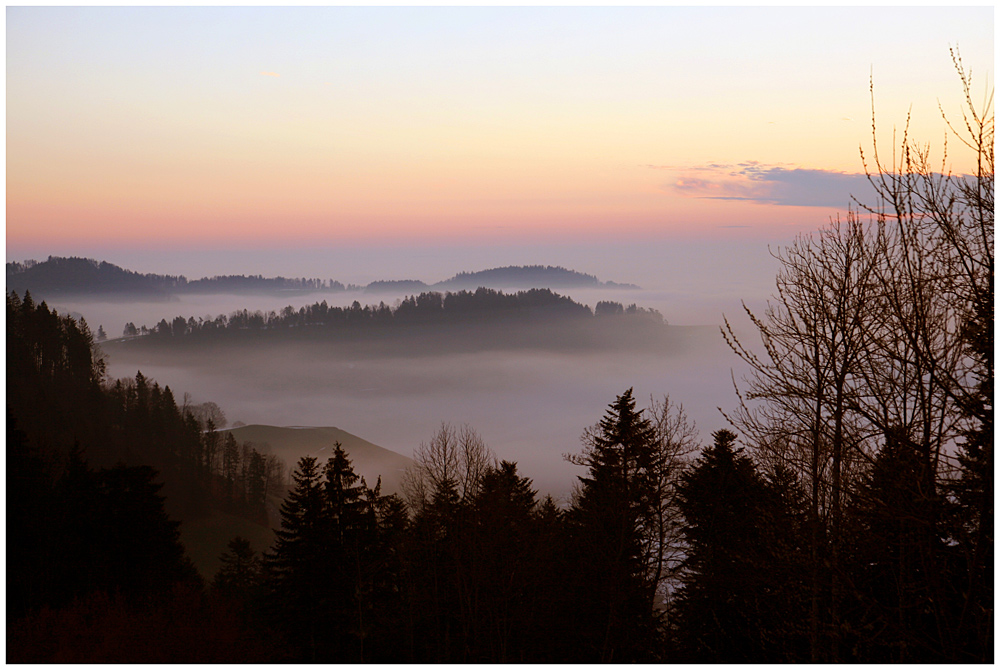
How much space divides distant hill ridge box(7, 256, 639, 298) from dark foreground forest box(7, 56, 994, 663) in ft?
182

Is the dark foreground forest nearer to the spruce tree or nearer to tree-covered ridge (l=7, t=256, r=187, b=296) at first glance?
the spruce tree

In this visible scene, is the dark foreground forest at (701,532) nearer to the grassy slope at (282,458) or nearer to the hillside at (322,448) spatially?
the grassy slope at (282,458)

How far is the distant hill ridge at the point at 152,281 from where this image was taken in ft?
306

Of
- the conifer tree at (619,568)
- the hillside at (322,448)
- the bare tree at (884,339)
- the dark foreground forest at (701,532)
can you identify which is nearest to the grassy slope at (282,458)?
the hillside at (322,448)

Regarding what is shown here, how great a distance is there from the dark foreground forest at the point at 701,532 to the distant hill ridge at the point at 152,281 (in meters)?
55.4

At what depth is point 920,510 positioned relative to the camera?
746 cm

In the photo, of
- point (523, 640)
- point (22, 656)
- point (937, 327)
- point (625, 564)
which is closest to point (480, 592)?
point (523, 640)

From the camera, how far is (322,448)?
139 metres

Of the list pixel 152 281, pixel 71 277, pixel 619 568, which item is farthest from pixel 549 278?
pixel 619 568

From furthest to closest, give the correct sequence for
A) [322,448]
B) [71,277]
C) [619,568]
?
[322,448], [71,277], [619,568]

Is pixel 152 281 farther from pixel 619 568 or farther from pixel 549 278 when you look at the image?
pixel 619 568

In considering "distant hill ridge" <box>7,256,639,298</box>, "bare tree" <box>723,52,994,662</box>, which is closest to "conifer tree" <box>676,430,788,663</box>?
"bare tree" <box>723,52,994,662</box>

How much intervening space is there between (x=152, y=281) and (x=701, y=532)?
155 meters

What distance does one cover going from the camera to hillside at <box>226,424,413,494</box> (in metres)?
129
